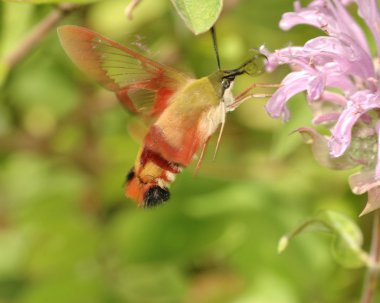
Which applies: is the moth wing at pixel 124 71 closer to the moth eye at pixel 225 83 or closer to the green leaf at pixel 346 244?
the moth eye at pixel 225 83

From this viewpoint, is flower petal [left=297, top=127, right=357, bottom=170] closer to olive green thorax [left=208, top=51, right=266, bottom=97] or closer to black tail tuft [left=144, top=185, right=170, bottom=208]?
olive green thorax [left=208, top=51, right=266, bottom=97]

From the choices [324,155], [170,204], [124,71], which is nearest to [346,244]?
[324,155]

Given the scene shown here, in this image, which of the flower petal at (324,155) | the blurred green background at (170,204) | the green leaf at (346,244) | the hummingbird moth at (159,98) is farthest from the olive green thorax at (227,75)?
the blurred green background at (170,204)

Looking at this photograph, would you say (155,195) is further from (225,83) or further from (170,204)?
(170,204)

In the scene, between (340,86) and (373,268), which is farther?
(373,268)

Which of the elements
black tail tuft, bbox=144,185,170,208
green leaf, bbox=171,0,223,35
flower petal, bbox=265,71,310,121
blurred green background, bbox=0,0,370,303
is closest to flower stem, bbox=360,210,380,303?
flower petal, bbox=265,71,310,121

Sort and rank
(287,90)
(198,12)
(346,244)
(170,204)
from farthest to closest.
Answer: (170,204)
(346,244)
(287,90)
(198,12)
